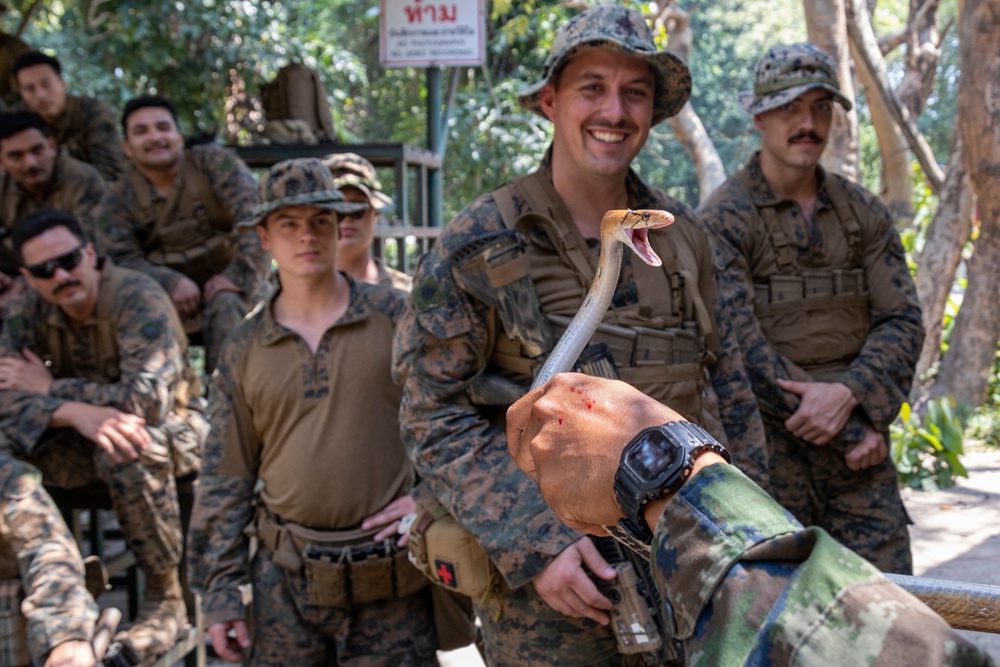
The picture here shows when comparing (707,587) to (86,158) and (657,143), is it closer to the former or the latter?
(86,158)

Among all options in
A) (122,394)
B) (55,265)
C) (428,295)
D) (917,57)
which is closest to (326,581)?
(428,295)

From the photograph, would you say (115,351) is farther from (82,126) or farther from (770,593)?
(770,593)

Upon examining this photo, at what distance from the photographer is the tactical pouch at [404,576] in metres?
3.14

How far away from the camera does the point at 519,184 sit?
8.48 ft

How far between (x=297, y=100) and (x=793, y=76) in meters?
4.61

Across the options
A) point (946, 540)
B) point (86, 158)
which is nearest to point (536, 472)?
point (946, 540)

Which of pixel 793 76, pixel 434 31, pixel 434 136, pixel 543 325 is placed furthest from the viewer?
pixel 434 136

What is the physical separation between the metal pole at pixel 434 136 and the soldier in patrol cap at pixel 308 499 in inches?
191

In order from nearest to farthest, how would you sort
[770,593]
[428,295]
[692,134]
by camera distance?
[770,593]
[428,295]
[692,134]

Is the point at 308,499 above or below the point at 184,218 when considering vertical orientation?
below

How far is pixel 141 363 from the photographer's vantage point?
4410 mm

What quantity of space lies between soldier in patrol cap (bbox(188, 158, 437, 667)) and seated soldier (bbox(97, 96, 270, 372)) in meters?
2.27

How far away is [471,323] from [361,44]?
1773 centimetres

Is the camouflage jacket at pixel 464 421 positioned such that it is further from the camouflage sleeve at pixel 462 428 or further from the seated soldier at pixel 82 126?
the seated soldier at pixel 82 126
